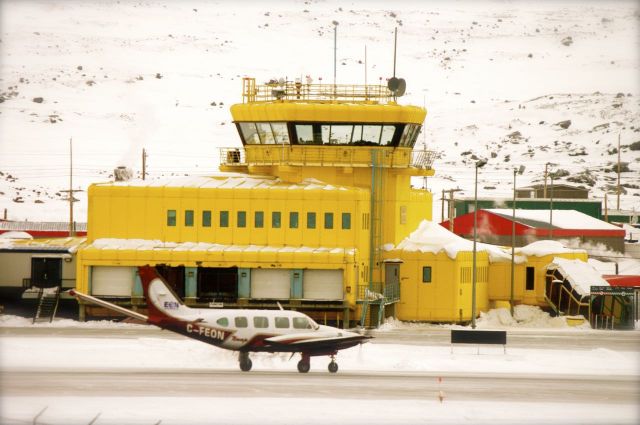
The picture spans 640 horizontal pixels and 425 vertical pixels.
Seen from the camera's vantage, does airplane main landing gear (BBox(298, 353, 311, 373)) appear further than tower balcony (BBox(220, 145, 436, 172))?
No

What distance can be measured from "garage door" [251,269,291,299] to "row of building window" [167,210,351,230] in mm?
2492

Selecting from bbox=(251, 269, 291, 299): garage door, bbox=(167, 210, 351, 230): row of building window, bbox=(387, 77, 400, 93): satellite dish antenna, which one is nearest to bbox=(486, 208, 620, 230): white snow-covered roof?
bbox=(387, 77, 400, 93): satellite dish antenna

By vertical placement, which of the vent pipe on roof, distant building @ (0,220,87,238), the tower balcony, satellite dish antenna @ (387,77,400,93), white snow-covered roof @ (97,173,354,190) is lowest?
distant building @ (0,220,87,238)

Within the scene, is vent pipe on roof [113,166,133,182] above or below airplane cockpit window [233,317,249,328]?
above

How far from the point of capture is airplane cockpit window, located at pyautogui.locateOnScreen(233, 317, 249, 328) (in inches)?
1850

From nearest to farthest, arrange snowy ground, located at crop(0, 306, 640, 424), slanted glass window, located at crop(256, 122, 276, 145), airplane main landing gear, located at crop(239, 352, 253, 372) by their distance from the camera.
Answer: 1. snowy ground, located at crop(0, 306, 640, 424)
2. airplane main landing gear, located at crop(239, 352, 253, 372)
3. slanted glass window, located at crop(256, 122, 276, 145)

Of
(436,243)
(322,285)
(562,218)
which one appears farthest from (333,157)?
(562,218)

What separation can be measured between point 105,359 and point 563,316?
28643 mm

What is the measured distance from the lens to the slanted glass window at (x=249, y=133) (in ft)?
228

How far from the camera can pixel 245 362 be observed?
155 ft

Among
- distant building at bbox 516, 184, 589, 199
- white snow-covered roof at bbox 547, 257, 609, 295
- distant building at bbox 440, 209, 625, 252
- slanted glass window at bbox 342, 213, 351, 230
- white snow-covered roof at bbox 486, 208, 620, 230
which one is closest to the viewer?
slanted glass window at bbox 342, 213, 351, 230

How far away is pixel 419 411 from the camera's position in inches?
1549

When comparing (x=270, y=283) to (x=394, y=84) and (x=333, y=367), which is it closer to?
(x=394, y=84)

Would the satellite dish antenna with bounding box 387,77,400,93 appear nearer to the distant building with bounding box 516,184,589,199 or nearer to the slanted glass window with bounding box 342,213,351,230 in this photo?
the slanted glass window with bounding box 342,213,351,230
